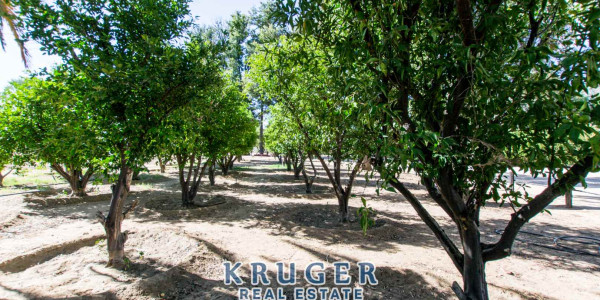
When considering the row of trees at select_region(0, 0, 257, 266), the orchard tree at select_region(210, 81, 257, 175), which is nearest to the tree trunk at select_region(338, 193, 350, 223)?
the orchard tree at select_region(210, 81, 257, 175)

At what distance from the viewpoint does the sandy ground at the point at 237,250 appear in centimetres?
408

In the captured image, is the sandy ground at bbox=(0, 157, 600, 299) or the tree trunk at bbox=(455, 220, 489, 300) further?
the sandy ground at bbox=(0, 157, 600, 299)

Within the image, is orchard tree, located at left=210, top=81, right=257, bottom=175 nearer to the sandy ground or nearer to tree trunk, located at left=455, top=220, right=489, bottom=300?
the sandy ground

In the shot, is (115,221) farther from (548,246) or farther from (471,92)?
(548,246)

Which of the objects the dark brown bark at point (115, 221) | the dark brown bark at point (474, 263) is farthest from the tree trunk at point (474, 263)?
the dark brown bark at point (115, 221)

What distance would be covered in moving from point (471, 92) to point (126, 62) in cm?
396

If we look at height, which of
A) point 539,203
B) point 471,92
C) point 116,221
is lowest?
point 116,221

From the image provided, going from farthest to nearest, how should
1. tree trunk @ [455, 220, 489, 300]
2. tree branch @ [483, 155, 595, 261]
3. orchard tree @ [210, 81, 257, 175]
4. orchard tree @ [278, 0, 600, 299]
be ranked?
orchard tree @ [210, 81, 257, 175], tree trunk @ [455, 220, 489, 300], tree branch @ [483, 155, 595, 261], orchard tree @ [278, 0, 600, 299]

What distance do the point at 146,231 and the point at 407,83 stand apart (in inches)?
257

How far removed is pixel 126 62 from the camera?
Result: 3.74 meters

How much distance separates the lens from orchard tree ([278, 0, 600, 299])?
1856 mm

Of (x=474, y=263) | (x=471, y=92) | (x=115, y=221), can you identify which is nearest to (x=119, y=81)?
(x=115, y=221)

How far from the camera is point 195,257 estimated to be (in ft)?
16.7

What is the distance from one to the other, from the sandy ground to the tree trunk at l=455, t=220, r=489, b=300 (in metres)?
1.05
